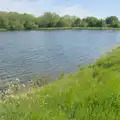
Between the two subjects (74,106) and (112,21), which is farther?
(112,21)

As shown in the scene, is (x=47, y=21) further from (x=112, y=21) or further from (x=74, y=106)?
(x=74, y=106)

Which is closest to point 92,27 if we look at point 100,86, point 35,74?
point 35,74

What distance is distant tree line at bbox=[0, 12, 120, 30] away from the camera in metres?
143

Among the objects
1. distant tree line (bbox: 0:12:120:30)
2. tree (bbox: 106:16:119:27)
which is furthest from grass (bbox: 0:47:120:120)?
tree (bbox: 106:16:119:27)

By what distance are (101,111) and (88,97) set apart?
1343mm

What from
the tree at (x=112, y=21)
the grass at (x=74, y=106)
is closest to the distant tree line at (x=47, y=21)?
the tree at (x=112, y=21)

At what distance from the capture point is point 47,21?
155500 millimetres

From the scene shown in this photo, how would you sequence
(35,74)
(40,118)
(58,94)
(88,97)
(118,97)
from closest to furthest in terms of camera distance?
1. (40,118)
2. (118,97)
3. (88,97)
4. (58,94)
5. (35,74)

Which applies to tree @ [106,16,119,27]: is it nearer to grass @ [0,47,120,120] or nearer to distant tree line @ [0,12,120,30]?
distant tree line @ [0,12,120,30]

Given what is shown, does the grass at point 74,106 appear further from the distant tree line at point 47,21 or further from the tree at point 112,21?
the tree at point 112,21

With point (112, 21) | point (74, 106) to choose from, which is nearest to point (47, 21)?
point (112, 21)

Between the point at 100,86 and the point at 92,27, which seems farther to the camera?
the point at 92,27

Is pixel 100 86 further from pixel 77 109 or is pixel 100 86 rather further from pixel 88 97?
pixel 77 109

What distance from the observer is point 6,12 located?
15938 cm
